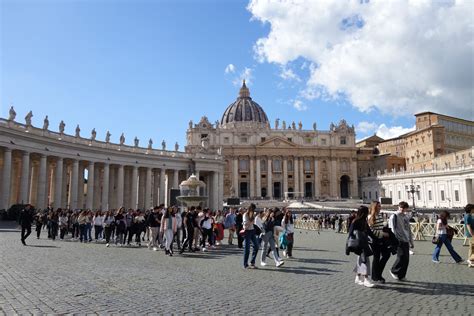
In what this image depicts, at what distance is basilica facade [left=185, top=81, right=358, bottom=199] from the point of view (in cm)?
9819

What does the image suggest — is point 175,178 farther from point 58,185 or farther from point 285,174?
point 285,174

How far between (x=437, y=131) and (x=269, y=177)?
39211 millimetres

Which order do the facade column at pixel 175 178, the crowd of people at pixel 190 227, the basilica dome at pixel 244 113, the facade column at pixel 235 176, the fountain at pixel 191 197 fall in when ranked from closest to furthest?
the crowd of people at pixel 190 227
the fountain at pixel 191 197
the facade column at pixel 175 178
the facade column at pixel 235 176
the basilica dome at pixel 244 113

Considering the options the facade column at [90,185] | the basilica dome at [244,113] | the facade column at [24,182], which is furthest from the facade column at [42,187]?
the basilica dome at [244,113]

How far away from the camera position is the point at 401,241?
9820mm

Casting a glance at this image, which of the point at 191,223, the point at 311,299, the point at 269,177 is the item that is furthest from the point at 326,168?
the point at 311,299

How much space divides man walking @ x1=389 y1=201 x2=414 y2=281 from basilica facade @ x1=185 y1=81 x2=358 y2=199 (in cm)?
8489

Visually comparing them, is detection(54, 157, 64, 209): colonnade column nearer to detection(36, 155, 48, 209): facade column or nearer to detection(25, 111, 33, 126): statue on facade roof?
detection(36, 155, 48, 209): facade column

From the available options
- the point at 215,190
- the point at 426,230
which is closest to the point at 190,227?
the point at 426,230

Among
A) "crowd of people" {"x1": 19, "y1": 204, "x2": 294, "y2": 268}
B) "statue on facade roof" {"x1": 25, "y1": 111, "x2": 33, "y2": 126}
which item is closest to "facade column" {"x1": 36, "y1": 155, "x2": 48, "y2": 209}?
"statue on facade roof" {"x1": 25, "y1": 111, "x2": 33, "y2": 126}

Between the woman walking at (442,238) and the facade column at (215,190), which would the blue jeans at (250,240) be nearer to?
the woman walking at (442,238)

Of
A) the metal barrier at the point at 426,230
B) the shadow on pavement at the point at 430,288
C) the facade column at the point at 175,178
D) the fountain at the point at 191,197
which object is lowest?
the shadow on pavement at the point at 430,288

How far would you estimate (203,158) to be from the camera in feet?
186

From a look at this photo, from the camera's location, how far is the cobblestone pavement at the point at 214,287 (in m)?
7.24
